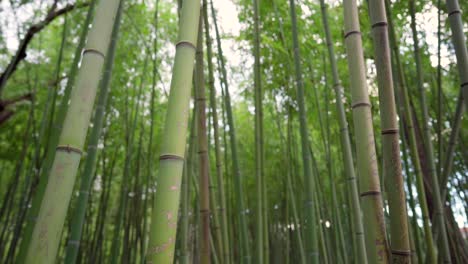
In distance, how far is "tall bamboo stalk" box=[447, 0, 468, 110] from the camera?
110 centimetres

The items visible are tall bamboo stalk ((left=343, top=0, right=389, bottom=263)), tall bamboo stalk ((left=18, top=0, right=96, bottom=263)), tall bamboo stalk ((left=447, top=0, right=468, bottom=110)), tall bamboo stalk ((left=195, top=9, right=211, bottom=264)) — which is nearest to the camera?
tall bamboo stalk ((left=343, top=0, right=389, bottom=263))

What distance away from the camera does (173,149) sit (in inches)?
30.4

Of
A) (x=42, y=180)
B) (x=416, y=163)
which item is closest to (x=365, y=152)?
(x=416, y=163)

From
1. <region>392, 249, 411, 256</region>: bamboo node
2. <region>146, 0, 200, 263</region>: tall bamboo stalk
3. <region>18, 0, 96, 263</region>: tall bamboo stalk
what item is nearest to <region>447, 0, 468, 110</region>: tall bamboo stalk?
<region>392, 249, 411, 256</region>: bamboo node

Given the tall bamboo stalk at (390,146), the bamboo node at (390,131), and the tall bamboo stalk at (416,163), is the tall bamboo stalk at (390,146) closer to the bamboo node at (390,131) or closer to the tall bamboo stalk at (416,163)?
the bamboo node at (390,131)

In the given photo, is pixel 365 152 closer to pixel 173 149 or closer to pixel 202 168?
pixel 173 149

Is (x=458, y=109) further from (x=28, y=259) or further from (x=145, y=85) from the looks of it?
(x=145, y=85)

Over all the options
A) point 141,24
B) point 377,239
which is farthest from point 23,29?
point 377,239

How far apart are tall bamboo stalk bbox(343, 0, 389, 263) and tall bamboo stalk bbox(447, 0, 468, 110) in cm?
37

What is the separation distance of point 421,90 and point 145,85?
3.18 metres

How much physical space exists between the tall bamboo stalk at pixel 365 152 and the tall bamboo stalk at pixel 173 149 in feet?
1.33

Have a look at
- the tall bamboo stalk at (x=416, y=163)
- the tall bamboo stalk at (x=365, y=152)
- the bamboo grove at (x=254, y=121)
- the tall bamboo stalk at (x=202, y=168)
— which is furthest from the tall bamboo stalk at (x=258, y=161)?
the tall bamboo stalk at (x=365, y=152)

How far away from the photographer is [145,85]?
4359mm

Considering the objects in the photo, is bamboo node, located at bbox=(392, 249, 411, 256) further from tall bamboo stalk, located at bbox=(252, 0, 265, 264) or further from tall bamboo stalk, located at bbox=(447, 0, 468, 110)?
tall bamboo stalk, located at bbox=(252, 0, 265, 264)
